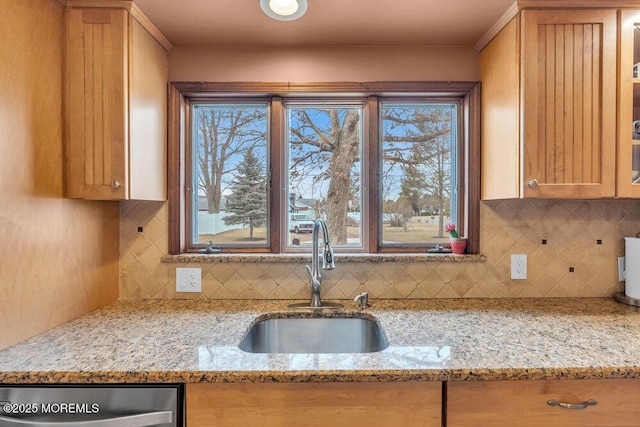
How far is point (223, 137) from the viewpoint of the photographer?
6.04 ft

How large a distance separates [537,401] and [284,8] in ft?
5.30

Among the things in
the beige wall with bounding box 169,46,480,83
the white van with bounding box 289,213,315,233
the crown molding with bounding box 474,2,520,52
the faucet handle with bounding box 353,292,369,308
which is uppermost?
the crown molding with bounding box 474,2,520,52

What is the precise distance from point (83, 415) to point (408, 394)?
94cm

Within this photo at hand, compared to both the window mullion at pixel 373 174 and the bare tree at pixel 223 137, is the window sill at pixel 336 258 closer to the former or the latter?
the window mullion at pixel 373 174

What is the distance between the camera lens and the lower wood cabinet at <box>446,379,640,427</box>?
102 centimetres

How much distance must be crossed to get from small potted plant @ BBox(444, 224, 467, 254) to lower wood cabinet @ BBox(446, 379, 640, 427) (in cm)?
79

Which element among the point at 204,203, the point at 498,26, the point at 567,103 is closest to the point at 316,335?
the point at 204,203

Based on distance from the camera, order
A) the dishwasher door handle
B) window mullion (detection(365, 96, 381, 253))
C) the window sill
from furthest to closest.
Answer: window mullion (detection(365, 96, 381, 253)) < the window sill < the dishwasher door handle

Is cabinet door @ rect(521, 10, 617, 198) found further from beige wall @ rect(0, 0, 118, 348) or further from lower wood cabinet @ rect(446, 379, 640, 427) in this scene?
beige wall @ rect(0, 0, 118, 348)

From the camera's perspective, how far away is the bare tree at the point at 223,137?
1836mm

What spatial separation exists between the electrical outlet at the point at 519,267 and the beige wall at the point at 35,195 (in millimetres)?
1992

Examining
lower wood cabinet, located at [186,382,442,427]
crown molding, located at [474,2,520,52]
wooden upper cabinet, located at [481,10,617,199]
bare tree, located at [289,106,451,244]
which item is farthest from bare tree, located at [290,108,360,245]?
lower wood cabinet, located at [186,382,442,427]

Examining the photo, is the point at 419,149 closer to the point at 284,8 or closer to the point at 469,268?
the point at 469,268

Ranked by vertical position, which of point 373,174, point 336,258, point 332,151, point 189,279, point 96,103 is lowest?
point 189,279
